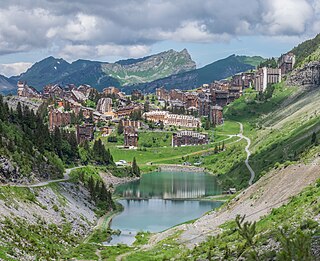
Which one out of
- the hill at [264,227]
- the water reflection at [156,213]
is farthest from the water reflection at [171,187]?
the hill at [264,227]

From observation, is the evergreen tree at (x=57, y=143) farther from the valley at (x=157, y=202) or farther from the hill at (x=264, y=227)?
the hill at (x=264, y=227)

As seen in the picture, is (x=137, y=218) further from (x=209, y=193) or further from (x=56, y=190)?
(x=209, y=193)

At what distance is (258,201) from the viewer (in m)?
62.3

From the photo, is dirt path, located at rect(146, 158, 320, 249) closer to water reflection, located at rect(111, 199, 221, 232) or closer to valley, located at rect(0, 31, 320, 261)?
valley, located at rect(0, 31, 320, 261)

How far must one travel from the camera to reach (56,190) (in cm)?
8344

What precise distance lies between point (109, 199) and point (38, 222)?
33.4m

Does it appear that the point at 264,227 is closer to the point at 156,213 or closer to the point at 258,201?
the point at 258,201

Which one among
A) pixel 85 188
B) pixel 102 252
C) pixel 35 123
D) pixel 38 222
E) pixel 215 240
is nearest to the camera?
pixel 215 240

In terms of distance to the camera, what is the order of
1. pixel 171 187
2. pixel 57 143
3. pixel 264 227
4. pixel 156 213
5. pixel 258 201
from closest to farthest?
pixel 264 227
pixel 258 201
pixel 156 213
pixel 57 143
pixel 171 187

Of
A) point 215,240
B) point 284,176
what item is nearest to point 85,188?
point 284,176

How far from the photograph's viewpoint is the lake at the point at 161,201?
272 feet

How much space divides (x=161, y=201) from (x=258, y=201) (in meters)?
53.6

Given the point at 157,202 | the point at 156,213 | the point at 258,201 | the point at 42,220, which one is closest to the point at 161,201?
the point at 157,202

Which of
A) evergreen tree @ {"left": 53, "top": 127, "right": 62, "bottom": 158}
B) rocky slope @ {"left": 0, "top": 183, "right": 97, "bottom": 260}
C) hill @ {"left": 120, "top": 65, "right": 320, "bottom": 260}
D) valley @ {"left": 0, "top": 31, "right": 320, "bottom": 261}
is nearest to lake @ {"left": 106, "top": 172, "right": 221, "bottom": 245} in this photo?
valley @ {"left": 0, "top": 31, "right": 320, "bottom": 261}
